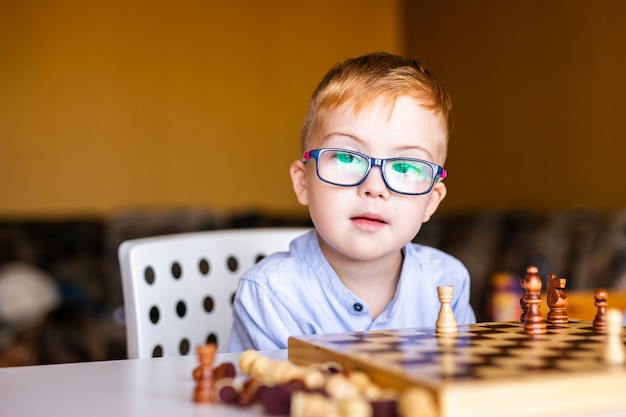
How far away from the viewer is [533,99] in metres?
4.21

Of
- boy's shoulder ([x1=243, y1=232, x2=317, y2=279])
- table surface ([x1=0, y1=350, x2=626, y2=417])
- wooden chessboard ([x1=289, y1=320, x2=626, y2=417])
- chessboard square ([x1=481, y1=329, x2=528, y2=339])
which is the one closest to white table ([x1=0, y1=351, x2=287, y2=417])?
table surface ([x1=0, y1=350, x2=626, y2=417])

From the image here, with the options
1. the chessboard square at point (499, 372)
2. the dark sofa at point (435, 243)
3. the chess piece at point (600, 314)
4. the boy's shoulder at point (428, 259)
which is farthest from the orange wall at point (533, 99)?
the chessboard square at point (499, 372)

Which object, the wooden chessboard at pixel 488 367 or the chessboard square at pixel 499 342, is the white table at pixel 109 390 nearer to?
the wooden chessboard at pixel 488 367

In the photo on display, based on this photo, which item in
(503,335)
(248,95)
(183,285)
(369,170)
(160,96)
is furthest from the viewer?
(248,95)

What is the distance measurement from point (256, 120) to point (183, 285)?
364 centimetres

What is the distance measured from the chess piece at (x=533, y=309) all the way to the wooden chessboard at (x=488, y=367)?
0.02 metres

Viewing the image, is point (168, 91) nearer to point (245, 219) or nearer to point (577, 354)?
point (245, 219)

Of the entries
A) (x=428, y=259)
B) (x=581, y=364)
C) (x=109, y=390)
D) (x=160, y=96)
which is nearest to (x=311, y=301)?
(x=428, y=259)

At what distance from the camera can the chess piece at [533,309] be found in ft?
2.95

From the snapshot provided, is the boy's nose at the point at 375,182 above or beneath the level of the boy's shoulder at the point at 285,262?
above

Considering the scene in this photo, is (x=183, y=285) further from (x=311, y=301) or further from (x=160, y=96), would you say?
(x=160, y=96)

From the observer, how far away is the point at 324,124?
4.32 ft

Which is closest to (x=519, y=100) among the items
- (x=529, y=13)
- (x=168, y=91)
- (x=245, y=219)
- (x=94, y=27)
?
(x=529, y=13)

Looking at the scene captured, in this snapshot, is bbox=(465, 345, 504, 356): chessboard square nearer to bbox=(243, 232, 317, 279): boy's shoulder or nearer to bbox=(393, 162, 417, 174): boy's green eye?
bbox=(393, 162, 417, 174): boy's green eye
